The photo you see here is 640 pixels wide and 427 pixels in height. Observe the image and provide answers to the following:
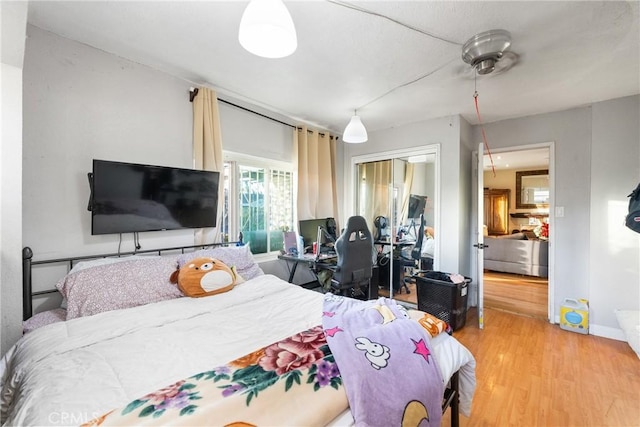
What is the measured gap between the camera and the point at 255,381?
36.8 inches

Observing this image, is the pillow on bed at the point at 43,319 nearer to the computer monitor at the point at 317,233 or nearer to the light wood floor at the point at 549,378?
the computer monitor at the point at 317,233

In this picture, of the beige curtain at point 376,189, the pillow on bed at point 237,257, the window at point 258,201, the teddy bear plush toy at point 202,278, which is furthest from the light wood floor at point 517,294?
the teddy bear plush toy at point 202,278

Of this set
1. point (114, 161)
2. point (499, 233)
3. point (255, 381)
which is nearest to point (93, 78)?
point (114, 161)

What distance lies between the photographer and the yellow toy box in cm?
284

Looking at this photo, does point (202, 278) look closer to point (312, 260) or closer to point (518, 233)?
point (312, 260)

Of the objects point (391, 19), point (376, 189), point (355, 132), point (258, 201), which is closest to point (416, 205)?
point (376, 189)

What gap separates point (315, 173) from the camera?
3707 mm

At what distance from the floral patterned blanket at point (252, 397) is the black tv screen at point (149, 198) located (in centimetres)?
153

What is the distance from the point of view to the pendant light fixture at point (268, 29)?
1.22m

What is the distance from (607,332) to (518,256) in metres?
2.56

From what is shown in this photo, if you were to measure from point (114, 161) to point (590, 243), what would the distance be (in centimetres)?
456

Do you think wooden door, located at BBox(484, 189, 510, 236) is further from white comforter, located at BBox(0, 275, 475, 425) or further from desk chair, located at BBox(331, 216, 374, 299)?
white comforter, located at BBox(0, 275, 475, 425)

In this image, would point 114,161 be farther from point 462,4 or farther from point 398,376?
point 462,4

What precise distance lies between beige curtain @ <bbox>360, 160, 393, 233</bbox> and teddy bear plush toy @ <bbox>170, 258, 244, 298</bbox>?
2578 millimetres
